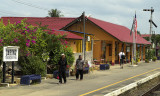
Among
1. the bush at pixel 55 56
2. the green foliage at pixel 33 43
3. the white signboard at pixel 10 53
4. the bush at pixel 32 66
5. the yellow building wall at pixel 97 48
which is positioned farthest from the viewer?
the yellow building wall at pixel 97 48

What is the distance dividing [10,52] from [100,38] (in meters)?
19.5

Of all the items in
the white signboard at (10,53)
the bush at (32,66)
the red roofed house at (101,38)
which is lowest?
the bush at (32,66)

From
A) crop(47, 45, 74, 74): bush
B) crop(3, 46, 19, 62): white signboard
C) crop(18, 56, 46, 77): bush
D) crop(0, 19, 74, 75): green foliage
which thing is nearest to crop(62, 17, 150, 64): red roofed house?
crop(47, 45, 74, 74): bush

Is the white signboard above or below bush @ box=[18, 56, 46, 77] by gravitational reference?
above

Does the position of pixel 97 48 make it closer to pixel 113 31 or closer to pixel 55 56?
pixel 113 31

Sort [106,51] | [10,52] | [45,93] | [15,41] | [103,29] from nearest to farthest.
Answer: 1. [45,93]
2. [10,52]
3. [15,41]
4. [103,29]
5. [106,51]

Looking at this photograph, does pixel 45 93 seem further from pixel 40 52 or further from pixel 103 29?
pixel 103 29

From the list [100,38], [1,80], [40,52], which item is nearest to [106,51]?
[100,38]

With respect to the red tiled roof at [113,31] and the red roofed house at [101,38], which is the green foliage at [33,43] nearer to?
the red roofed house at [101,38]

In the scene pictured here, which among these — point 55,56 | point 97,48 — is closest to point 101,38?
point 97,48

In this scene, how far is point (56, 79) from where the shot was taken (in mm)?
15914

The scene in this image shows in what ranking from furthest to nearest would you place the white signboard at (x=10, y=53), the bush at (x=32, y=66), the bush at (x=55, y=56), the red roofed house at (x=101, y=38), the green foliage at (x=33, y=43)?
the red roofed house at (x=101, y=38), the bush at (x=55, y=56), the green foliage at (x=33, y=43), the bush at (x=32, y=66), the white signboard at (x=10, y=53)

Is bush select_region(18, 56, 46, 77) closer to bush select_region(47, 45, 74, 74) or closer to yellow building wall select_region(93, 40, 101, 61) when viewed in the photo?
bush select_region(47, 45, 74, 74)

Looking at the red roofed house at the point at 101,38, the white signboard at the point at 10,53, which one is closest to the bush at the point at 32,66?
the white signboard at the point at 10,53
